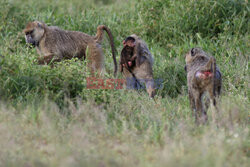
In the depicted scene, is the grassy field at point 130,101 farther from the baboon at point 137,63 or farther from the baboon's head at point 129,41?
the baboon's head at point 129,41

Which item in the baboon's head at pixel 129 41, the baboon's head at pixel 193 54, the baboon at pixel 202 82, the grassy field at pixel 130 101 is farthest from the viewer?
the baboon's head at pixel 129 41

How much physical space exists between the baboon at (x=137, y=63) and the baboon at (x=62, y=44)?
0.25 m

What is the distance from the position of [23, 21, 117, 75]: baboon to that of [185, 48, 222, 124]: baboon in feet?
5.16

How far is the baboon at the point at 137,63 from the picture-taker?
268 inches

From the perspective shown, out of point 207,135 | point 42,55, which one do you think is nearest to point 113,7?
point 42,55

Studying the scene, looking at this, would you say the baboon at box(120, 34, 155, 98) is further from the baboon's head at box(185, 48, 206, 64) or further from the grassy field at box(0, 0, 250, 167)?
the baboon's head at box(185, 48, 206, 64)

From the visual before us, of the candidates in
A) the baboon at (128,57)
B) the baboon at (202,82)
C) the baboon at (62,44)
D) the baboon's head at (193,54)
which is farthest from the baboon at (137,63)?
the baboon at (202,82)

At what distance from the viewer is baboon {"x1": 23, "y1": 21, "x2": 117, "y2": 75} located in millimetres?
6785

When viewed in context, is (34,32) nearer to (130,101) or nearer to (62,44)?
(62,44)

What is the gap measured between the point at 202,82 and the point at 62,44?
106 inches

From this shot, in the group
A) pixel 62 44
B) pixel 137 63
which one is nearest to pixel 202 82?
pixel 137 63

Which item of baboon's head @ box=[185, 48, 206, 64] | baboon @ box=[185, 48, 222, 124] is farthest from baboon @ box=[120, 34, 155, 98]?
baboon @ box=[185, 48, 222, 124]

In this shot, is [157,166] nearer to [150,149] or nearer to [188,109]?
[150,149]

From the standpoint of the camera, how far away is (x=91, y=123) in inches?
180
